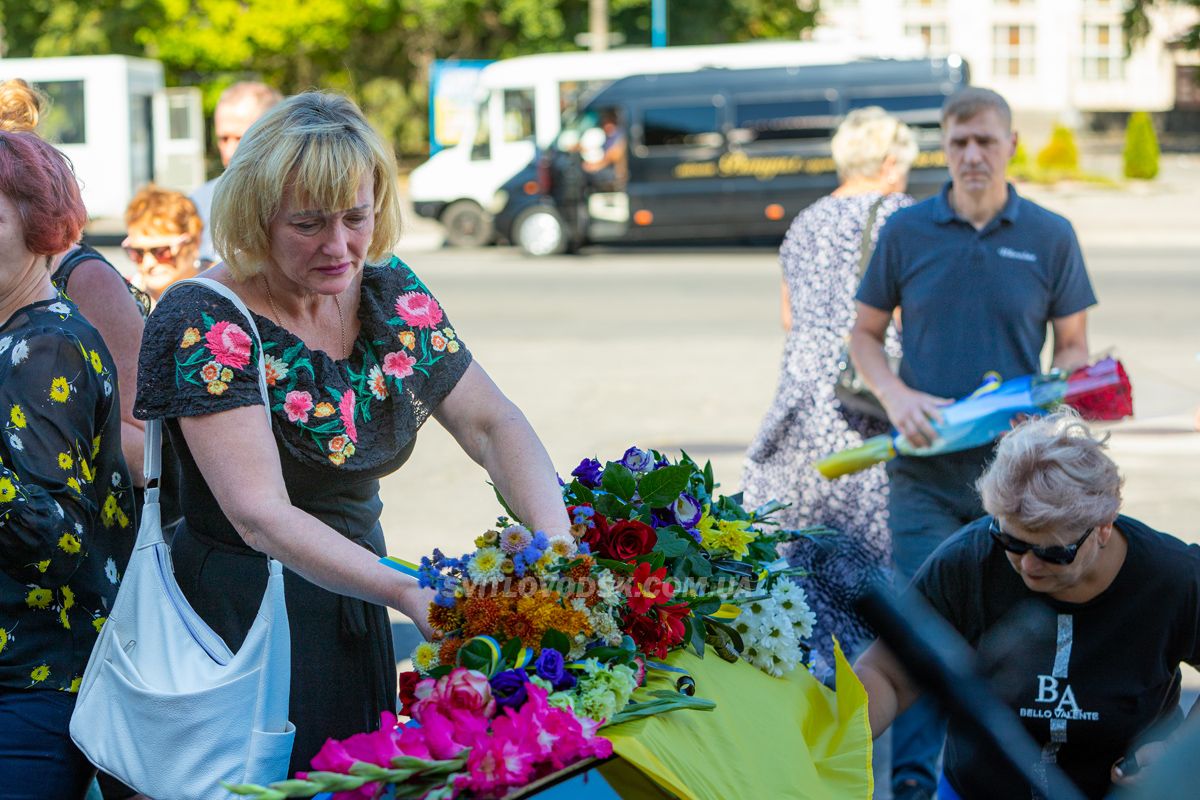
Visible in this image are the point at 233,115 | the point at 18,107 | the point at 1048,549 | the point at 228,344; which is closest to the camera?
the point at 228,344

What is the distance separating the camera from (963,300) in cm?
442

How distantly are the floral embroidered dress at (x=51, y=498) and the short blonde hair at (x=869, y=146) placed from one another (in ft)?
→ 10.9

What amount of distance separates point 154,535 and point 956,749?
1.61 metres

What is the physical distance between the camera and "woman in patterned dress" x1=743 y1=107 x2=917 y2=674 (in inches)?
197

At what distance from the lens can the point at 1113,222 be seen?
24125mm

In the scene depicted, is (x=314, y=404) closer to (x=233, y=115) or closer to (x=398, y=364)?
(x=398, y=364)

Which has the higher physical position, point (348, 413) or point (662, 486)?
point (348, 413)

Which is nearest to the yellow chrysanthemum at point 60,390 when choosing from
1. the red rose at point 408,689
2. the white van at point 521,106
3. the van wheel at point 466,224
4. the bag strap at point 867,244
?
the red rose at point 408,689

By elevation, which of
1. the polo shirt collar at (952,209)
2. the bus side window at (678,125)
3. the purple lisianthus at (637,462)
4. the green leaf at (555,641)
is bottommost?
the green leaf at (555,641)

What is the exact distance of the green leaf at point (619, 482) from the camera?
9.02ft

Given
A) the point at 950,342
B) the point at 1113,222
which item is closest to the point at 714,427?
the point at 950,342

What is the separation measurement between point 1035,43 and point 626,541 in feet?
228

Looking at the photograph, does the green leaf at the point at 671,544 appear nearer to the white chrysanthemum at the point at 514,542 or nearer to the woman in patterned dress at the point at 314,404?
the woman in patterned dress at the point at 314,404

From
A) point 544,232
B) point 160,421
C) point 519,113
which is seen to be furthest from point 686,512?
point 519,113
